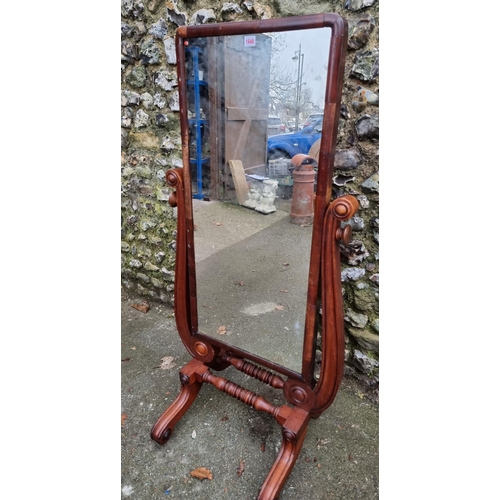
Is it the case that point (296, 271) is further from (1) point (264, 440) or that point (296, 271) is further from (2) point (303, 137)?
(1) point (264, 440)

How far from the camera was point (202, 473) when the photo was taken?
1.59 meters

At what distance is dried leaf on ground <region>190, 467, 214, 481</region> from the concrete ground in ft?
0.04

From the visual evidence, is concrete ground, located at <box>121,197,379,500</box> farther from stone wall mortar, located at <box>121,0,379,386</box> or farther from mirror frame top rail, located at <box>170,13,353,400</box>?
stone wall mortar, located at <box>121,0,379,386</box>

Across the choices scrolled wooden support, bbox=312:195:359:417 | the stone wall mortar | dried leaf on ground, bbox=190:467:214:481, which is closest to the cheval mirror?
scrolled wooden support, bbox=312:195:359:417

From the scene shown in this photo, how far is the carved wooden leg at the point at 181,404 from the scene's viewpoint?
5.61 ft

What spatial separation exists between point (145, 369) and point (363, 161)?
1.67 meters

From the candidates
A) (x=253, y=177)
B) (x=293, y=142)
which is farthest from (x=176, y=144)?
(x=293, y=142)

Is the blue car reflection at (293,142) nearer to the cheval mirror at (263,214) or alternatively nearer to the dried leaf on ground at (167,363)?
the cheval mirror at (263,214)

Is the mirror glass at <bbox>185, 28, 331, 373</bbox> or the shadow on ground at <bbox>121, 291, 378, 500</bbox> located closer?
the mirror glass at <bbox>185, 28, 331, 373</bbox>

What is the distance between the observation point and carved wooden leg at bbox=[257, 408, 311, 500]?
1452 millimetres

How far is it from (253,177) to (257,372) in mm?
863

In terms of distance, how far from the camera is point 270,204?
4.67 feet

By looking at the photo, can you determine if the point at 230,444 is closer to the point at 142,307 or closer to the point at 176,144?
the point at 142,307

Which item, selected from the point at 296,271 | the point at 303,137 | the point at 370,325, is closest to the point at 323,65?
the point at 303,137
